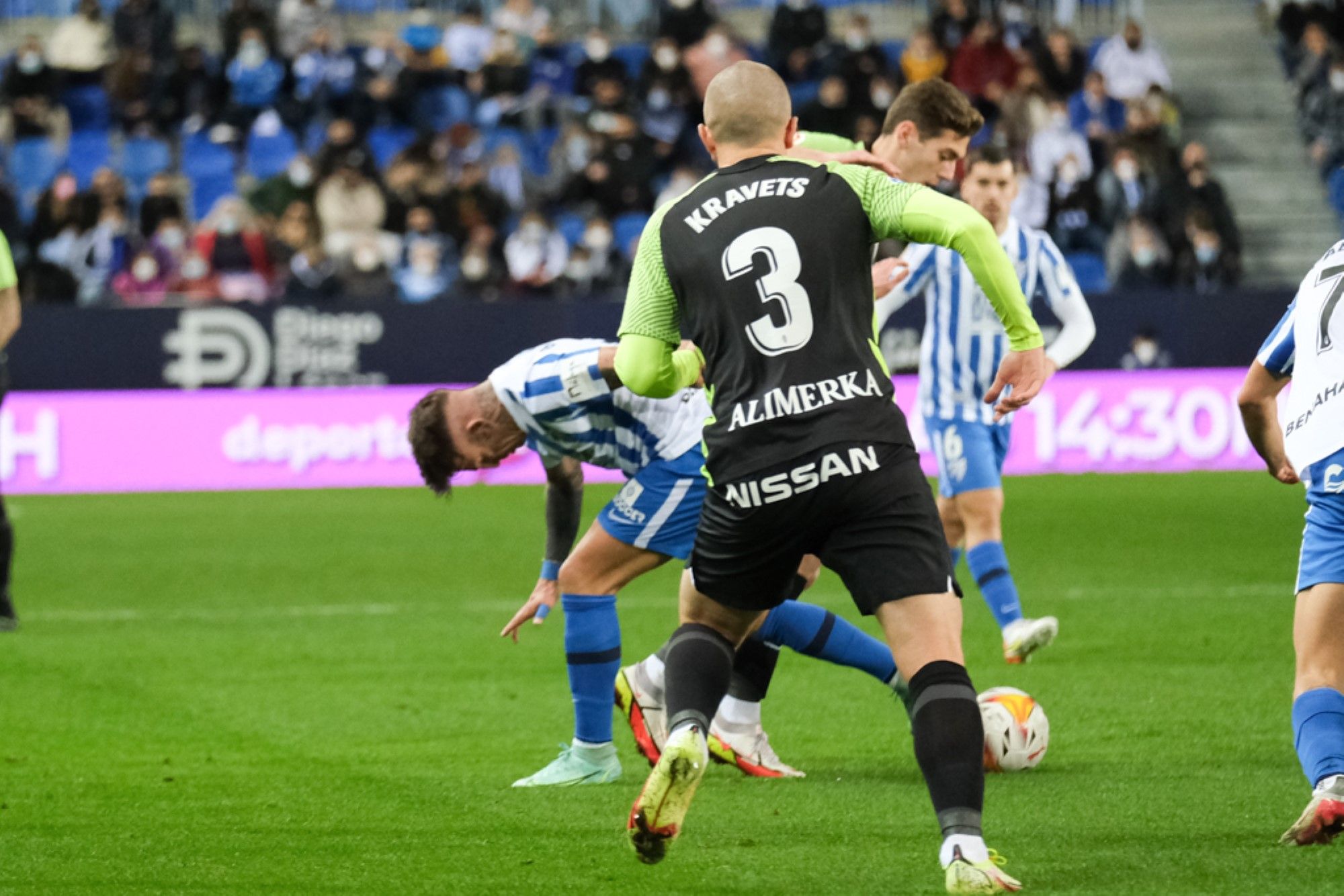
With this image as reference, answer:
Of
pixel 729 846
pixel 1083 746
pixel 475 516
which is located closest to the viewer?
pixel 729 846

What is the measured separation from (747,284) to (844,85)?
55.2 feet

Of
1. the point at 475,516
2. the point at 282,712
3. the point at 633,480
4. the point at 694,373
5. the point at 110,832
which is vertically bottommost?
the point at 475,516

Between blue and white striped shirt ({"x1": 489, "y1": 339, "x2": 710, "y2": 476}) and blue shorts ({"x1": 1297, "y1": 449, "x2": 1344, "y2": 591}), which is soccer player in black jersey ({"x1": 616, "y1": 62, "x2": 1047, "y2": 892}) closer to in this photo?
blue shorts ({"x1": 1297, "y1": 449, "x2": 1344, "y2": 591})

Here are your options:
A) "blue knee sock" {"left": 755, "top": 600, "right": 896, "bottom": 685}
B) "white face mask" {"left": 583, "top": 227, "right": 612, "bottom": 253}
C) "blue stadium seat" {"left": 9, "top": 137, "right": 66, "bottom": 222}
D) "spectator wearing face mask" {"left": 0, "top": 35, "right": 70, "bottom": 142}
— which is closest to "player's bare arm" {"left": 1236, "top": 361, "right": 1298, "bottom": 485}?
"blue knee sock" {"left": 755, "top": 600, "right": 896, "bottom": 685}

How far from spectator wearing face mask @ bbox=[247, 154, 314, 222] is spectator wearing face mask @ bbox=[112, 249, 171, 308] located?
157 cm

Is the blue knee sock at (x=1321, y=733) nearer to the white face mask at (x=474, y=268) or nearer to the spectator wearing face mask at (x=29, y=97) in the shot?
the white face mask at (x=474, y=268)

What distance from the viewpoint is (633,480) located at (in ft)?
19.4

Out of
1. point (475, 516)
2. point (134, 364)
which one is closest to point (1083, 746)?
point (475, 516)

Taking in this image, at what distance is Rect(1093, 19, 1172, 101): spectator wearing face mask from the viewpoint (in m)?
22.6

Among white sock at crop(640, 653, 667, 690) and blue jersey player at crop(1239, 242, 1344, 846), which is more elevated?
blue jersey player at crop(1239, 242, 1344, 846)

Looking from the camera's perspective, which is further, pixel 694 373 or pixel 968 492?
pixel 968 492

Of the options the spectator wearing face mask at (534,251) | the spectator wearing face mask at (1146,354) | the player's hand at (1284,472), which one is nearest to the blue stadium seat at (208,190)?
the spectator wearing face mask at (534,251)

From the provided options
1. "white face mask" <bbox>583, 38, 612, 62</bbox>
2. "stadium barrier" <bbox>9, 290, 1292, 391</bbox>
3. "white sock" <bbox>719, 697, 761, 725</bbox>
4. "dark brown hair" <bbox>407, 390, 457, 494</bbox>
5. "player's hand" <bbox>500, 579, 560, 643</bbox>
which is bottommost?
"stadium barrier" <bbox>9, 290, 1292, 391</bbox>

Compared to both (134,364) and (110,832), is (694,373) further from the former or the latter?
(134,364)
